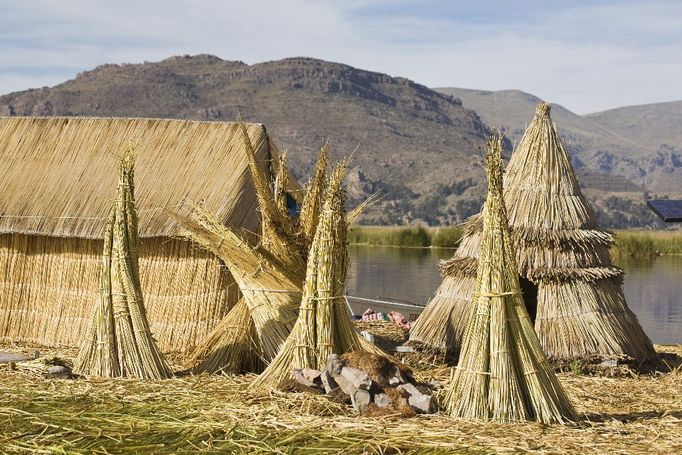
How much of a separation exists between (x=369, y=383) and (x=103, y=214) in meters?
4.91

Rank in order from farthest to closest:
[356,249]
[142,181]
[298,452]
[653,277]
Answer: [356,249] < [653,277] < [142,181] < [298,452]

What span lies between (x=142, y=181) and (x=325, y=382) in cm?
460

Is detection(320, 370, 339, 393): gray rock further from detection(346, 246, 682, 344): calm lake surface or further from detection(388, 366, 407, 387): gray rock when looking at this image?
detection(346, 246, 682, 344): calm lake surface

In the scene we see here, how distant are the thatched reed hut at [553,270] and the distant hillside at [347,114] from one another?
2334 inches

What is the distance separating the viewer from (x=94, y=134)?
41.4ft

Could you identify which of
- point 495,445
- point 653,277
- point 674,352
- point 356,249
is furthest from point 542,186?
point 356,249

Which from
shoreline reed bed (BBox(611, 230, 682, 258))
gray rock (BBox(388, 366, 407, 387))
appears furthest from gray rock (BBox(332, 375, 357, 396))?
shoreline reed bed (BBox(611, 230, 682, 258))

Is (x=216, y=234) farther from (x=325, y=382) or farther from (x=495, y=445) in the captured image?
(x=495, y=445)

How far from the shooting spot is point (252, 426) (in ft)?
23.5

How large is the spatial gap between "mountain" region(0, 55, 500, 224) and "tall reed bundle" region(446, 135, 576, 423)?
2524 inches

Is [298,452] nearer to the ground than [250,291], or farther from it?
nearer to the ground

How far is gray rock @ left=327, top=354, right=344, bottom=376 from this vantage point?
798 cm

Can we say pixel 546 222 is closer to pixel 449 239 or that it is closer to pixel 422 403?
pixel 422 403

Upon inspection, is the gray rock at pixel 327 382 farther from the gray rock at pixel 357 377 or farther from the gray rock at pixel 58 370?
the gray rock at pixel 58 370
